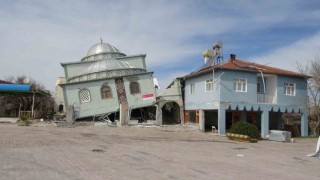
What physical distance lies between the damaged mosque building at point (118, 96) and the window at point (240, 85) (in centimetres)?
746

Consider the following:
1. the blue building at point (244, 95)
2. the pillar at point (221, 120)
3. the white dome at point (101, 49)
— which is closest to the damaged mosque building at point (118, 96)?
the blue building at point (244, 95)

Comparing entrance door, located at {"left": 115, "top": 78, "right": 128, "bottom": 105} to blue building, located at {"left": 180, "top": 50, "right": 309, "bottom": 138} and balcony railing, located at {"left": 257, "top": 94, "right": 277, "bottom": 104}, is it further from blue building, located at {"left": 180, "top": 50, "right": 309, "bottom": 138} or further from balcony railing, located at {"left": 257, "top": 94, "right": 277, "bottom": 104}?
balcony railing, located at {"left": 257, "top": 94, "right": 277, "bottom": 104}

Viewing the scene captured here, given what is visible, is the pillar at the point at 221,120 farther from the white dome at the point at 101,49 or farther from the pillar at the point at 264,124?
the white dome at the point at 101,49

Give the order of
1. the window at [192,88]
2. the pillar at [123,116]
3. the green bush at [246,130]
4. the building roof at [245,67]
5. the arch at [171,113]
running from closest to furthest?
the green bush at [246,130], the building roof at [245,67], the pillar at [123,116], the window at [192,88], the arch at [171,113]

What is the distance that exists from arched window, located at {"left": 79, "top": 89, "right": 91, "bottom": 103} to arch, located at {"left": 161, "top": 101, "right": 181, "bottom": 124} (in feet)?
26.1

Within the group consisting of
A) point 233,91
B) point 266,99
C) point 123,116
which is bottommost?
point 123,116

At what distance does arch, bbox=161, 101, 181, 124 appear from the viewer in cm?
3811

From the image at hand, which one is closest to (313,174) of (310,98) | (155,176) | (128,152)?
(155,176)

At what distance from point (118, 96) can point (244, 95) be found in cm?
1361

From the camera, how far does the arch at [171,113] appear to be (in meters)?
38.1

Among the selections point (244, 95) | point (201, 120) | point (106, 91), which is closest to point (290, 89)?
point (244, 95)

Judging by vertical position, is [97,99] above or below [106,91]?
below

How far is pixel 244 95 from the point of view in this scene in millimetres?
30141

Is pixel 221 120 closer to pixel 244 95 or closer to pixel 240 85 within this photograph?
pixel 244 95
